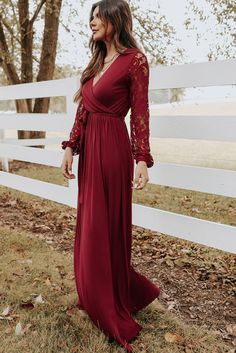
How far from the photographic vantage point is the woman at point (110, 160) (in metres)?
2.76

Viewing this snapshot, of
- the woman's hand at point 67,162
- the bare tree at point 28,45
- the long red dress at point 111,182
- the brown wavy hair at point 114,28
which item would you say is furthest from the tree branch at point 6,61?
the long red dress at point 111,182

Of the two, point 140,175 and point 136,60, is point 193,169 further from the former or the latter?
point 136,60

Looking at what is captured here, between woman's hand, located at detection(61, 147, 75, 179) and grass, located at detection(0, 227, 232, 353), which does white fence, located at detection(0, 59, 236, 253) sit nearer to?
grass, located at detection(0, 227, 232, 353)

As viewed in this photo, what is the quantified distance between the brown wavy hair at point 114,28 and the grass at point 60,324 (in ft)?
5.31

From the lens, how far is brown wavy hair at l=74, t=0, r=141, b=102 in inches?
109

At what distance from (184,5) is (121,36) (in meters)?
6.93

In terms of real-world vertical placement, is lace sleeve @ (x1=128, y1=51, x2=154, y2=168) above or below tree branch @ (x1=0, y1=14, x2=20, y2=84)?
below

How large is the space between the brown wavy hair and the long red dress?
75 mm

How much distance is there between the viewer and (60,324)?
10.1 ft

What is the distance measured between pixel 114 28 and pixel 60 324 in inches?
76.7

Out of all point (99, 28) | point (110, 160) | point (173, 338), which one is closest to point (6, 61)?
point (99, 28)

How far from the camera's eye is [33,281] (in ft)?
12.6

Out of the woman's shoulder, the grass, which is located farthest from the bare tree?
the woman's shoulder

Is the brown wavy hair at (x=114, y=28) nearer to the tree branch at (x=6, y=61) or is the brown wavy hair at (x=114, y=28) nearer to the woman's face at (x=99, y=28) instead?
the woman's face at (x=99, y=28)
